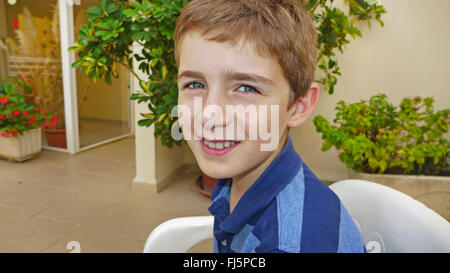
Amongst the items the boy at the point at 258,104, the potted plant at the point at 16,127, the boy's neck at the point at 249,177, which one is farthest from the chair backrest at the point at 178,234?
the potted plant at the point at 16,127

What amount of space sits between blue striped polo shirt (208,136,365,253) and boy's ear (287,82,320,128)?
0.05 meters

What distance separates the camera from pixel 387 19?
7.54 ft

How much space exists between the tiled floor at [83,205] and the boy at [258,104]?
1.15 m

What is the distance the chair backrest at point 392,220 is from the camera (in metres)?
0.67

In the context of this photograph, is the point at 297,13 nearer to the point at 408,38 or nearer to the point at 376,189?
the point at 376,189

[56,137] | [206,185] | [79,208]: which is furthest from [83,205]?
[56,137]

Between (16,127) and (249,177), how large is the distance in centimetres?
296

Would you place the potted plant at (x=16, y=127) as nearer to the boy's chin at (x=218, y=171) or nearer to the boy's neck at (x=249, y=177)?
the boy's neck at (x=249, y=177)

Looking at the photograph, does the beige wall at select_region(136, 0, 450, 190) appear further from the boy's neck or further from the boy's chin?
the boy's chin

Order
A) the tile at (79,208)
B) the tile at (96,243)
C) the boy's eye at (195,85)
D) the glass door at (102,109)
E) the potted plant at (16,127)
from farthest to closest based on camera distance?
the glass door at (102,109) → the potted plant at (16,127) → the tile at (79,208) → the tile at (96,243) → the boy's eye at (195,85)

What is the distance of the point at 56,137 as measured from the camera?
11.5 feet

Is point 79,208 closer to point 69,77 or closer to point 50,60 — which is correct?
point 69,77

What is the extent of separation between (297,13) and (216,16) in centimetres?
17
